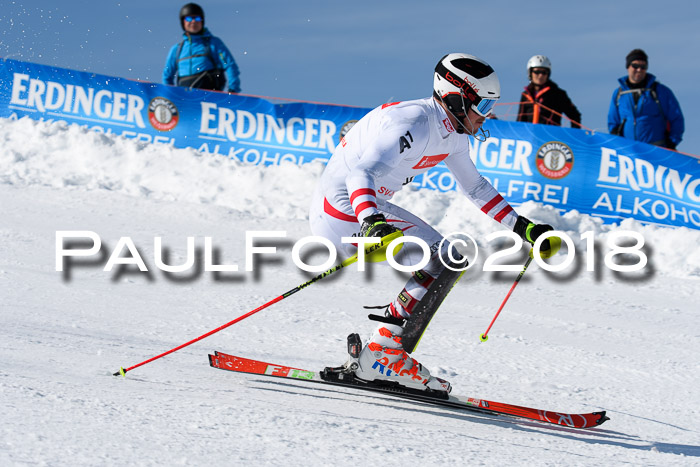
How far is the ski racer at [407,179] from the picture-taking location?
400 centimetres

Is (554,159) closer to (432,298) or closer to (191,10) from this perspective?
(191,10)

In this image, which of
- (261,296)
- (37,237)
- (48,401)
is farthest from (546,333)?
(37,237)

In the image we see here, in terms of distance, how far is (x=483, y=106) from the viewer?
13.6 ft

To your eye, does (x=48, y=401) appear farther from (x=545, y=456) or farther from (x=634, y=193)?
(x=634, y=193)

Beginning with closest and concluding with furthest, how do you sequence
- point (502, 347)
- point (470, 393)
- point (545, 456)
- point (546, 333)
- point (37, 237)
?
point (545, 456), point (470, 393), point (502, 347), point (546, 333), point (37, 237)

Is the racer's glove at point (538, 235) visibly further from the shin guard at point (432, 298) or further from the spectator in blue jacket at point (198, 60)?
the spectator in blue jacket at point (198, 60)

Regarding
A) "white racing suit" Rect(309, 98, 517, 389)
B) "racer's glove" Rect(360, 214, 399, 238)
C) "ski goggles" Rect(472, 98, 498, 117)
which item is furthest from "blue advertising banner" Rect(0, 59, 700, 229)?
"racer's glove" Rect(360, 214, 399, 238)

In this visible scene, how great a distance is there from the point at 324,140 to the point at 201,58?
196 centimetres

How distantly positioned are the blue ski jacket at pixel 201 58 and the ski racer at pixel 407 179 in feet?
21.7

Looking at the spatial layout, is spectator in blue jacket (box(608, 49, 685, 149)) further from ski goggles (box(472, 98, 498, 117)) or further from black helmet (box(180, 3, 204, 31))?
Result: ski goggles (box(472, 98, 498, 117))

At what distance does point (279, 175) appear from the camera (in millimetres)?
10344

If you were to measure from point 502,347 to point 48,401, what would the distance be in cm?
348

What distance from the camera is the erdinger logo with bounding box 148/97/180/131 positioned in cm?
1084
